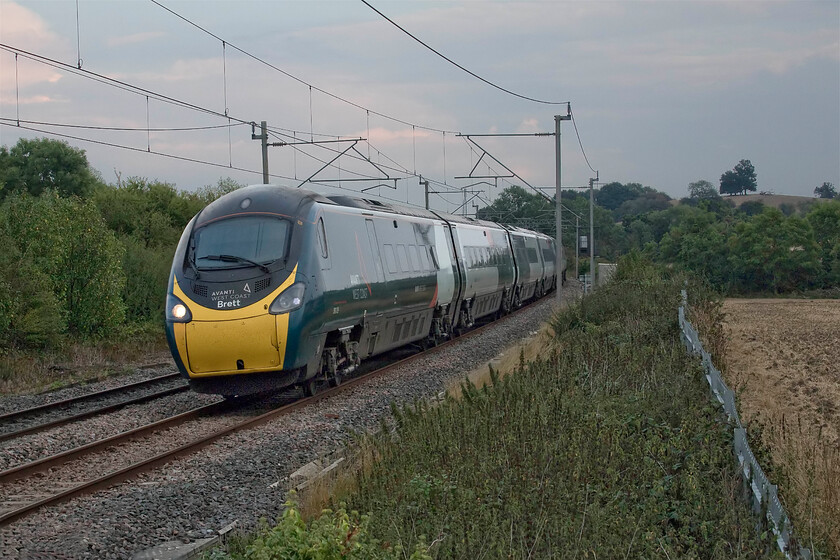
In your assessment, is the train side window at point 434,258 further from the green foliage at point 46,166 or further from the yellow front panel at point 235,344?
the green foliage at point 46,166

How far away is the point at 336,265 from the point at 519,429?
6765 millimetres

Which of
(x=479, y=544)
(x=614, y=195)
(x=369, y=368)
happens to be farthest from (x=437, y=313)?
(x=614, y=195)

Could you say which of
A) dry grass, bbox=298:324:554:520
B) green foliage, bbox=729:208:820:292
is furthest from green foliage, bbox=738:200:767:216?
dry grass, bbox=298:324:554:520

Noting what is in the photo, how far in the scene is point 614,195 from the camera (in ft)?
550

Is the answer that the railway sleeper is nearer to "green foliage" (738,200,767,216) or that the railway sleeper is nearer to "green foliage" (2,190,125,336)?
"green foliage" (2,190,125,336)

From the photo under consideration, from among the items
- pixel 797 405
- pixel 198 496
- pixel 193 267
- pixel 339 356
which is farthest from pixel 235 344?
pixel 797 405

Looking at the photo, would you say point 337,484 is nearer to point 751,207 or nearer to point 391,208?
point 391,208

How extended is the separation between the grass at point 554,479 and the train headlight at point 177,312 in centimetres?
456

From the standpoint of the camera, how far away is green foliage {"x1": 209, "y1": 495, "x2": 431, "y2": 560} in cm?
498

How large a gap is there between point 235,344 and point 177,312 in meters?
1.03

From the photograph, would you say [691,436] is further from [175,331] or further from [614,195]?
[614,195]

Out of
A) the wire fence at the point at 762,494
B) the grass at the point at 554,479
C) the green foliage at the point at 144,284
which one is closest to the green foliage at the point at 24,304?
the green foliage at the point at 144,284

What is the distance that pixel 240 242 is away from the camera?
12977mm

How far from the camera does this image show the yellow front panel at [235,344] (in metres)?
12.2
